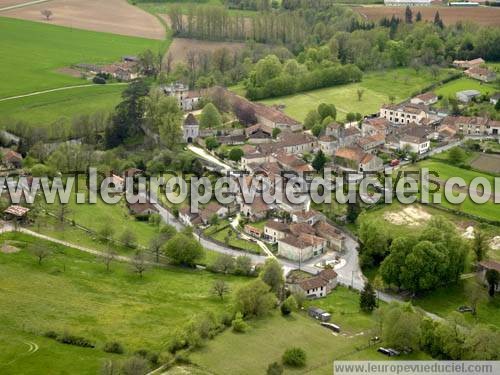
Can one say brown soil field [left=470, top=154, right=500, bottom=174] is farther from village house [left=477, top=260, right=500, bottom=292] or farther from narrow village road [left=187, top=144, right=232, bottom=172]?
narrow village road [left=187, top=144, right=232, bottom=172]

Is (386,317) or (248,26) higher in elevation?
(248,26)

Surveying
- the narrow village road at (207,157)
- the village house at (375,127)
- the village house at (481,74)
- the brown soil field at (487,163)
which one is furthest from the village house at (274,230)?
the village house at (481,74)

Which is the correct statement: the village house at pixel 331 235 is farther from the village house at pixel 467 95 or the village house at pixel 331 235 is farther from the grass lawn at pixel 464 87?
the grass lawn at pixel 464 87

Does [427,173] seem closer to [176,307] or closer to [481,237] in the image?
[481,237]

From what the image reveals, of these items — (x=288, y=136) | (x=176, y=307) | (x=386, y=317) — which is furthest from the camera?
(x=288, y=136)

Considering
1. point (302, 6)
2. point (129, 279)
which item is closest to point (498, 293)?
point (129, 279)

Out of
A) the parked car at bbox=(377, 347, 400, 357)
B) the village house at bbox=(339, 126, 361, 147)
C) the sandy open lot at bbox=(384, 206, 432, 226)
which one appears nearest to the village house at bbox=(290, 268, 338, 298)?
the parked car at bbox=(377, 347, 400, 357)

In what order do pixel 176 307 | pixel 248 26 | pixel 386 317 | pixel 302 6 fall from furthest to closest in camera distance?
pixel 302 6
pixel 248 26
pixel 176 307
pixel 386 317
